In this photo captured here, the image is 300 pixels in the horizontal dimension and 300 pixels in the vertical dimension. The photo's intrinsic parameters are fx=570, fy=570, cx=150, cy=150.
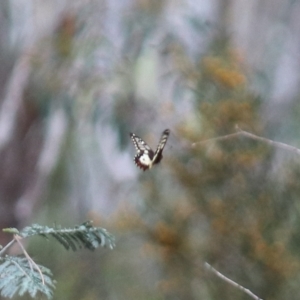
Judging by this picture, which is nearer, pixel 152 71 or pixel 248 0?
pixel 152 71

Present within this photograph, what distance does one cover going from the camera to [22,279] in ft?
1.59

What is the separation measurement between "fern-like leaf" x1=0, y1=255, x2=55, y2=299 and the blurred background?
60 centimetres

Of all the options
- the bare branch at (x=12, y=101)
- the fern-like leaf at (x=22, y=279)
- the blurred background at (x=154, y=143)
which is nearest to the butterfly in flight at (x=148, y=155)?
the fern-like leaf at (x=22, y=279)

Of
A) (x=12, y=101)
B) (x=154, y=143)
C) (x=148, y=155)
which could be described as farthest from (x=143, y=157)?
(x=12, y=101)

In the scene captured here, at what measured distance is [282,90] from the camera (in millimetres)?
2508

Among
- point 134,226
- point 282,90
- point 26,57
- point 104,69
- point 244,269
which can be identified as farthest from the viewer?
point 282,90

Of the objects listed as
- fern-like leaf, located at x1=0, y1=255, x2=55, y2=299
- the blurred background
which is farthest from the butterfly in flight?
the blurred background

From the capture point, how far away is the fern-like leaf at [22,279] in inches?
18.5

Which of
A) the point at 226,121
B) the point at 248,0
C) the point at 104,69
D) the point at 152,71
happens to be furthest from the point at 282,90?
the point at 226,121

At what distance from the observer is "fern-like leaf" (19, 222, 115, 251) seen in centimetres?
55

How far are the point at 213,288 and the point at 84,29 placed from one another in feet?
2.79

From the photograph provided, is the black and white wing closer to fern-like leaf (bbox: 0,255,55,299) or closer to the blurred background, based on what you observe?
fern-like leaf (bbox: 0,255,55,299)

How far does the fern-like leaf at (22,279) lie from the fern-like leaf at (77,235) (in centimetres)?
4

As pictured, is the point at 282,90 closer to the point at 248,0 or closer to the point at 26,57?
the point at 248,0
